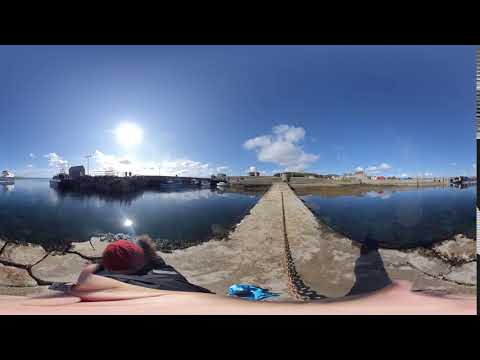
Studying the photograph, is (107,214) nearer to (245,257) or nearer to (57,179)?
(57,179)

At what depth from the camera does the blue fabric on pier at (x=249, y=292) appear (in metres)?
2.56

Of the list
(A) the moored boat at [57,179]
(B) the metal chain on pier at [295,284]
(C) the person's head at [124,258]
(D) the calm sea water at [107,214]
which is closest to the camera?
(B) the metal chain on pier at [295,284]

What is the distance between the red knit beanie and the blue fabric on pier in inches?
46.7

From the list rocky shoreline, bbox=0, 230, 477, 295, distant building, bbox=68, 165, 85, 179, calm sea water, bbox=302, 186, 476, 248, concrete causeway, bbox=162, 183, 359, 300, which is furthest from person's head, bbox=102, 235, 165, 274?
calm sea water, bbox=302, 186, 476, 248

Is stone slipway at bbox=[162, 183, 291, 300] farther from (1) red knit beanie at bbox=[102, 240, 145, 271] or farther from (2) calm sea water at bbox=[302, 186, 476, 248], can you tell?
(2) calm sea water at bbox=[302, 186, 476, 248]

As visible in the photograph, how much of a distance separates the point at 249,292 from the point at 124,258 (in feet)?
5.14

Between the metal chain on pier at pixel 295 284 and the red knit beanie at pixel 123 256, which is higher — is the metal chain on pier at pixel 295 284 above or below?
below

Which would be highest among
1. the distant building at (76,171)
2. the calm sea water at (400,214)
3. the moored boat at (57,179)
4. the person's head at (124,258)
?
the distant building at (76,171)

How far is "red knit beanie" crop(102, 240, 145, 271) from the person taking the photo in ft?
9.14

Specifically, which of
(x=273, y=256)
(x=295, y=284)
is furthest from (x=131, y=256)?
(x=295, y=284)

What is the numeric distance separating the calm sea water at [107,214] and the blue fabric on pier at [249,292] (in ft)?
2.47

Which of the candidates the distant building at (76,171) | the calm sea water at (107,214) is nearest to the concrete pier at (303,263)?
the calm sea water at (107,214)

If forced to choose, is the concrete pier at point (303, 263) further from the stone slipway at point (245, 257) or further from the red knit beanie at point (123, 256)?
the red knit beanie at point (123, 256)
